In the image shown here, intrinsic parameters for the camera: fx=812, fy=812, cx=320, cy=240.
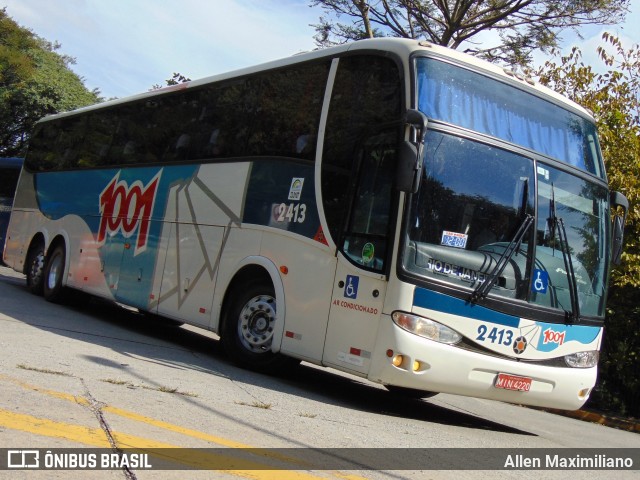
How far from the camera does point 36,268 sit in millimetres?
16203

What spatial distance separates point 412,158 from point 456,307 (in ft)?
4.72

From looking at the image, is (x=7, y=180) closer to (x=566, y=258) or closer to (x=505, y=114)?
(x=505, y=114)

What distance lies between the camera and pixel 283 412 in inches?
273

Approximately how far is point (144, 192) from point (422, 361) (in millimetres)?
6565

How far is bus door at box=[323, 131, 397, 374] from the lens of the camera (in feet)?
24.9

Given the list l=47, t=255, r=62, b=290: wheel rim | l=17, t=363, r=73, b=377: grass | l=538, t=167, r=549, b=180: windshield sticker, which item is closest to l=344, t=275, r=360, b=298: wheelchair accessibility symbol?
l=538, t=167, r=549, b=180: windshield sticker

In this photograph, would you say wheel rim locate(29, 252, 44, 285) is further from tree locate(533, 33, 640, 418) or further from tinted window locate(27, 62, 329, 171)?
tree locate(533, 33, 640, 418)

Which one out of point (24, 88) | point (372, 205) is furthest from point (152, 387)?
point (24, 88)

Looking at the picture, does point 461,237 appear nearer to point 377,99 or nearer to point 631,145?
point 377,99

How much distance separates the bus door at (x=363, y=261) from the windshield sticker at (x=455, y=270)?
431 millimetres

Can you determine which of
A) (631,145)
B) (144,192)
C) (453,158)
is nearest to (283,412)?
(453,158)

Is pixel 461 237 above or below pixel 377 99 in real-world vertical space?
below

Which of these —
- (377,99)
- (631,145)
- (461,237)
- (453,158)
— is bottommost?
(461,237)

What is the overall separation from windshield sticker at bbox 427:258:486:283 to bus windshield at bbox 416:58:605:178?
1.37 meters
